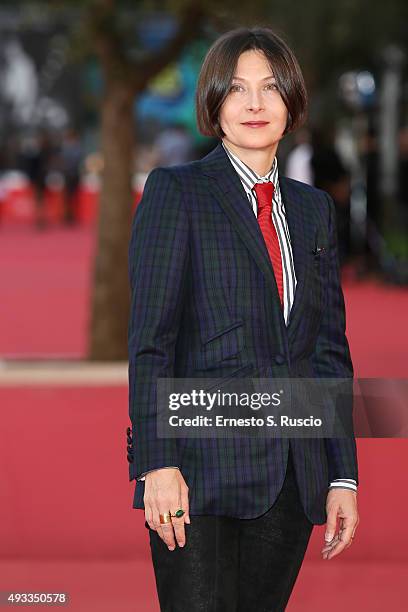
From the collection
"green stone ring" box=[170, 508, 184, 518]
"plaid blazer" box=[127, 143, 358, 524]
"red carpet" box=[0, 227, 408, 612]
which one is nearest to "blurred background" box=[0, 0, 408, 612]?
"red carpet" box=[0, 227, 408, 612]

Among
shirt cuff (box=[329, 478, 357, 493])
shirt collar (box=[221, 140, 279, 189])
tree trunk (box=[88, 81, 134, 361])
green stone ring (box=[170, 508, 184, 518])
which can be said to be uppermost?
tree trunk (box=[88, 81, 134, 361])

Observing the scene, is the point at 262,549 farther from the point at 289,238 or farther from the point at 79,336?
the point at 79,336

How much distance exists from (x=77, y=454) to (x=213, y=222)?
3663mm

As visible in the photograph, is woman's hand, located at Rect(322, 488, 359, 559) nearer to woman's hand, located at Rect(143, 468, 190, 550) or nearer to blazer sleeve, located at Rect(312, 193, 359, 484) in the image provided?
blazer sleeve, located at Rect(312, 193, 359, 484)

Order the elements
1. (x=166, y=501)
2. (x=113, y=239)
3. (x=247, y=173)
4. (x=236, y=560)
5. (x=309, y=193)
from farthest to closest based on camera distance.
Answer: (x=113, y=239), (x=309, y=193), (x=247, y=173), (x=236, y=560), (x=166, y=501)

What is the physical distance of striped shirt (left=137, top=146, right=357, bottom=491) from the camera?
2.73m

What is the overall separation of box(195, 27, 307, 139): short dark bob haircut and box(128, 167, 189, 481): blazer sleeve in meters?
0.27

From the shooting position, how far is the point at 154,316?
257cm

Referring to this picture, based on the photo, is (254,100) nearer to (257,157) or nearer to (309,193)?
(257,157)

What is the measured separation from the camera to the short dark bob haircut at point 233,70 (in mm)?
2742

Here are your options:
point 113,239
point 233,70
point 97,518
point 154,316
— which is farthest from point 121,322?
point 154,316

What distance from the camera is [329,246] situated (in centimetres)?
291

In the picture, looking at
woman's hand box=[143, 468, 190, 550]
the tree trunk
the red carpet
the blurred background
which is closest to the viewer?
woman's hand box=[143, 468, 190, 550]

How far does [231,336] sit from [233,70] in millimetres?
570
